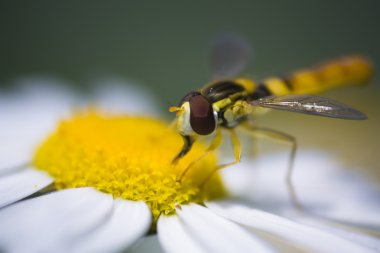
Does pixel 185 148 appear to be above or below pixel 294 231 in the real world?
above

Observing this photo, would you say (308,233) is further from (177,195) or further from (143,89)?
(143,89)

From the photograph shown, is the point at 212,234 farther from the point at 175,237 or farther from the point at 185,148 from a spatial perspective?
the point at 185,148

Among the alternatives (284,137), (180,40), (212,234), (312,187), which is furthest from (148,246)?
(180,40)

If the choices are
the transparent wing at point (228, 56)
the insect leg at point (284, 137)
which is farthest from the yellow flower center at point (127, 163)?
the transparent wing at point (228, 56)

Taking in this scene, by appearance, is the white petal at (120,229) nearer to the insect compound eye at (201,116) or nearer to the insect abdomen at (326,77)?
the insect compound eye at (201,116)

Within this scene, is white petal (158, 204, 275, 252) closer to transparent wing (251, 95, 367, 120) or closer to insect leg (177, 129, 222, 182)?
insect leg (177, 129, 222, 182)

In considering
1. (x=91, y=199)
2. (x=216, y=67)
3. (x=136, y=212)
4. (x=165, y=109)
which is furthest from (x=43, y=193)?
(x=165, y=109)
